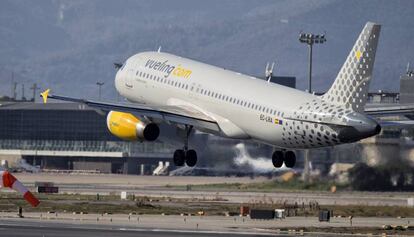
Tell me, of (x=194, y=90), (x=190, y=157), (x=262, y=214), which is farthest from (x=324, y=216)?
(x=194, y=90)

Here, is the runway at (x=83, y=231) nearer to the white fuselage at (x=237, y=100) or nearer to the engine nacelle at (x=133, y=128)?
the white fuselage at (x=237, y=100)

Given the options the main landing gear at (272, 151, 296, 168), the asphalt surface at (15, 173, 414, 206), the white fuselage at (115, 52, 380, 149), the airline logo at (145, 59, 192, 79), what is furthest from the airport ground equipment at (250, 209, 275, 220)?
the asphalt surface at (15, 173, 414, 206)

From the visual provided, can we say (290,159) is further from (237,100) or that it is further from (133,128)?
(133,128)

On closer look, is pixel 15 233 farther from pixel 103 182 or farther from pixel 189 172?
pixel 189 172

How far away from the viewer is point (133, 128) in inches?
3767

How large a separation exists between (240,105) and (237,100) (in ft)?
1.41

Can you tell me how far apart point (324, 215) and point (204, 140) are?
31460 mm

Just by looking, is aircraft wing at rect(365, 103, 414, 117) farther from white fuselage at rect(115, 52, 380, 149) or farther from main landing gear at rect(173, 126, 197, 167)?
main landing gear at rect(173, 126, 197, 167)

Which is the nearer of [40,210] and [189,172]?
[40,210]

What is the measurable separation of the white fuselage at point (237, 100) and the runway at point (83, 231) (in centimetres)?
767

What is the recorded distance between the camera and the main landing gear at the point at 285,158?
94.5 m

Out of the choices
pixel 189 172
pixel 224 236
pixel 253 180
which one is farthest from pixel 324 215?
pixel 189 172

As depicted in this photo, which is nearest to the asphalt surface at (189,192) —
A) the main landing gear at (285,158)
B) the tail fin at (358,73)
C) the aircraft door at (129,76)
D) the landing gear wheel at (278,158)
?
the aircraft door at (129,76)

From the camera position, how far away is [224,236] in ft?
268
